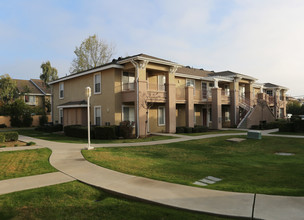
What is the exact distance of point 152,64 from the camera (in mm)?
19125

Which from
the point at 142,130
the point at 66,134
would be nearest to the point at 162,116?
the point at 142,130

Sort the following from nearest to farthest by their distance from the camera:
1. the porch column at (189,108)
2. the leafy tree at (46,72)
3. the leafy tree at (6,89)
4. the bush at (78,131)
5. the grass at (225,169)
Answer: the grass at (225,169)
the bush at (78,131)
the porch column at (189,108)
the leafy tree at (6,89)
the leafy tree at (46,72)

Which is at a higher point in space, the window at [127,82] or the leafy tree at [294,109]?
the window at [127,82]

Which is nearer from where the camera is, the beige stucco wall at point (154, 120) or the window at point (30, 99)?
the beige stucco wall at point (154, 120)

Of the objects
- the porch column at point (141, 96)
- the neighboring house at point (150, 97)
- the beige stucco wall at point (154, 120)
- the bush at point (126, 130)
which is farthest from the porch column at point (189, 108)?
the bush at point (126, 130)

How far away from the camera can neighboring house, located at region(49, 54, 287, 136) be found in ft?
61.1

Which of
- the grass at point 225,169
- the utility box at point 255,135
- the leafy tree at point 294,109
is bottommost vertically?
the grass at point 225,169

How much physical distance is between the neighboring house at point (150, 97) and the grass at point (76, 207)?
41.6ft

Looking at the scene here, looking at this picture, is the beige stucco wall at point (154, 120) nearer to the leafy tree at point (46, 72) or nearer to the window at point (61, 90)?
the window at point (61, 90)

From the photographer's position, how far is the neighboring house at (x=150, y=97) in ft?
61.1

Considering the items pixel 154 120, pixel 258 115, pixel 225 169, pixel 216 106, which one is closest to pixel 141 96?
pixel 154 120

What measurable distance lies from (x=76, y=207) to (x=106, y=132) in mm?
12426

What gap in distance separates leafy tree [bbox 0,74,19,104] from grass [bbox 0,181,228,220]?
34.5m

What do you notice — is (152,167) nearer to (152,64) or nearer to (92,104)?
(152,64)
